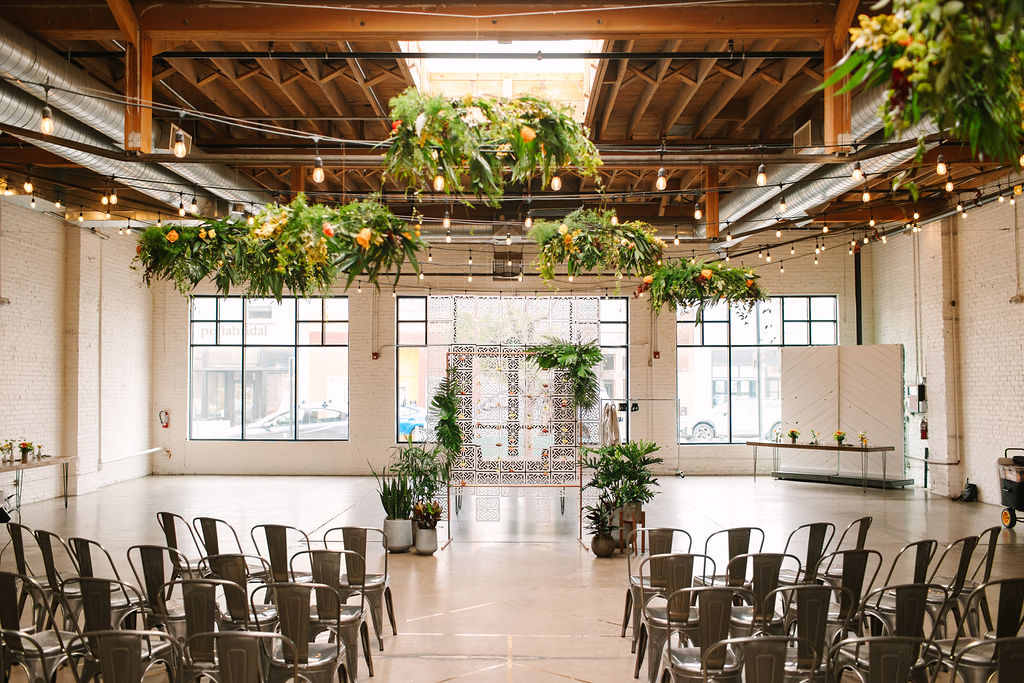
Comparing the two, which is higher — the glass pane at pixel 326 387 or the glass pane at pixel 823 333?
the glass pane at pixel 823 333

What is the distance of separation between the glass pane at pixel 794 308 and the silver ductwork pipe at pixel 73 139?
1302 cm

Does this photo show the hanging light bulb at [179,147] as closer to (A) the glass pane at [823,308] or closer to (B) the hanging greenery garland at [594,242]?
(B) the hanging greenery garland at [594,242]

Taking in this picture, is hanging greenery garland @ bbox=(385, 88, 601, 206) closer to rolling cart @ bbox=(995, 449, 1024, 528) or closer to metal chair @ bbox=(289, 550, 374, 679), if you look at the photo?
metal chair @ bbox=(289, 550, 374, 679)

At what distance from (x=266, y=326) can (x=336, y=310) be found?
1.59 metres

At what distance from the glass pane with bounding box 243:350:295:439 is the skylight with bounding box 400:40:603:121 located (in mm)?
9634

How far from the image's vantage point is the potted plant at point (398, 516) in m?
9.77

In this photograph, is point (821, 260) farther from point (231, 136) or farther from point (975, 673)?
point (975, 673)

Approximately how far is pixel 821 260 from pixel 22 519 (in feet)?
52.9

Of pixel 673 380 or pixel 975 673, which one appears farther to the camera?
pixel 673 380

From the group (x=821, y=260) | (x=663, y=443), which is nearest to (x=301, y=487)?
(x=663, y=443)

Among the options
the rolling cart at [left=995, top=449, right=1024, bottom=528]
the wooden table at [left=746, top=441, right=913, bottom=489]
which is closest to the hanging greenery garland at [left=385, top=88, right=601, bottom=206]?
the rolling cart at [left=995, top=449, right=1024, bottom=528]

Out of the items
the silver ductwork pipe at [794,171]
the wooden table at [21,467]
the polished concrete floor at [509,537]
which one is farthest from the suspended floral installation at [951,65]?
the wooden table at [21,467]

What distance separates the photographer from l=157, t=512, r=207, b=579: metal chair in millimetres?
6301

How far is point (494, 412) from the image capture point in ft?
34.3
